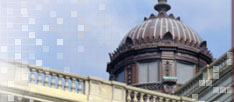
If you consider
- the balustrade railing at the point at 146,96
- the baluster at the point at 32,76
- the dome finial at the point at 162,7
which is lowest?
the balustrade railing at the point at 146,96

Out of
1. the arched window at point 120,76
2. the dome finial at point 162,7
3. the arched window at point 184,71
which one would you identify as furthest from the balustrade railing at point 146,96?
the dome finial at point 162,7

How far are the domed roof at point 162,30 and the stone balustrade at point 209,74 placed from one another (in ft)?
43.3

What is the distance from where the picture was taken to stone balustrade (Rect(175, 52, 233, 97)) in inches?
1439

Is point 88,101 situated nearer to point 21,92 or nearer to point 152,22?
point 21,92

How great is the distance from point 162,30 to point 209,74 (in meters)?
16.2

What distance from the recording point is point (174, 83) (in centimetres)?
5234

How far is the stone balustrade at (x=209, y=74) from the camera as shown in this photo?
120 feet

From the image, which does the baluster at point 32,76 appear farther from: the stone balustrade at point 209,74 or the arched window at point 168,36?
the arched window at point 168,36

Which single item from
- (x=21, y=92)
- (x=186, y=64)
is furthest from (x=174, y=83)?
(x=21, y=92)

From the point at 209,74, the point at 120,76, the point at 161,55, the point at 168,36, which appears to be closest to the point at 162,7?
the point at 168,36

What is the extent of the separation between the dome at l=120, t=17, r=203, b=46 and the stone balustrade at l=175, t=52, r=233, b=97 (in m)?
13.2

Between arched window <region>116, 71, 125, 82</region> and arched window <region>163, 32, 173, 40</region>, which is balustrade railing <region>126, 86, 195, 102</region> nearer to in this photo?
arched window <region>163, 32, 173, 40</region>

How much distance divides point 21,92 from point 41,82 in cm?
142

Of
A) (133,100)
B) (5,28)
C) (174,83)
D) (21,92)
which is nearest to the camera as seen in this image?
(5,28)
